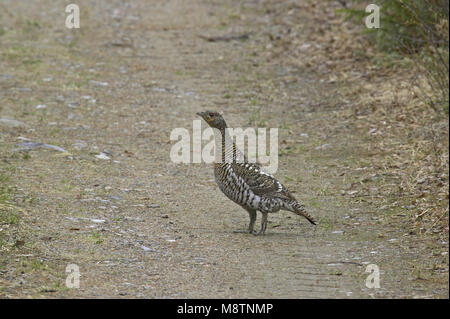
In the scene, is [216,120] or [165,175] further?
[165,175]

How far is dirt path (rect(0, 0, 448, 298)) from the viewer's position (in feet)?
21.5

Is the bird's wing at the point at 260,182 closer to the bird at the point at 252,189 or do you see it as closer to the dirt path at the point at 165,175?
the bird at the point at 252,189

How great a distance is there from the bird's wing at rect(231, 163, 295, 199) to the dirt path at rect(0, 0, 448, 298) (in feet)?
1.68

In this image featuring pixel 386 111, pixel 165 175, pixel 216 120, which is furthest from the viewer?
pixel 386 111

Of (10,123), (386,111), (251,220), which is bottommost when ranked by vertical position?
(251,220)

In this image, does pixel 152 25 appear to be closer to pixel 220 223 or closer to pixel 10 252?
pixel 220 223

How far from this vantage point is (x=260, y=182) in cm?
803

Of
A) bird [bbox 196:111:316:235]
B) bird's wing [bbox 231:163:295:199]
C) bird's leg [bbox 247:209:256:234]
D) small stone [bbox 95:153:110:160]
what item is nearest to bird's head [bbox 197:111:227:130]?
bird [bbox 196:111:316:235]

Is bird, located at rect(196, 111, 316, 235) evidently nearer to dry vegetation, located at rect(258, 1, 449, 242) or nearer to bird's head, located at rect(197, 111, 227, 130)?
bird's head, located at rect(197, 111, 227, 130)

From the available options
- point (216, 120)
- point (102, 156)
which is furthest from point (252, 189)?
point (102, 156)

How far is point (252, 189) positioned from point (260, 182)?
0.13 metres

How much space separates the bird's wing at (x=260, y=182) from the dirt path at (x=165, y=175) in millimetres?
513

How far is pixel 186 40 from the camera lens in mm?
18047

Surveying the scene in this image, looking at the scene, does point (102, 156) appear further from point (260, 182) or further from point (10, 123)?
point (260, 182)
